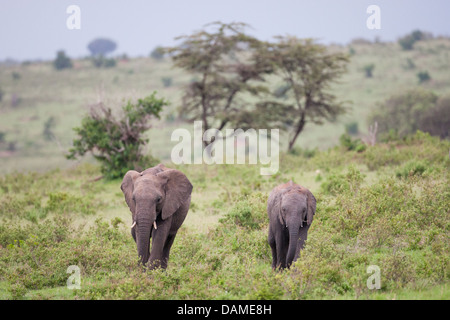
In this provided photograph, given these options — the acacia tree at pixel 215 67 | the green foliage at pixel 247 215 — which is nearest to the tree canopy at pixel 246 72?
the acacia tree at pixel 215 67

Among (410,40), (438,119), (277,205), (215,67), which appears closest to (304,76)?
(215,67)

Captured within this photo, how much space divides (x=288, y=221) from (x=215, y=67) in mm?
21536

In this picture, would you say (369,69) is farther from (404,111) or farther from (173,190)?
(173,190)

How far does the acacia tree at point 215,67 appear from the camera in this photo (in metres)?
29.0

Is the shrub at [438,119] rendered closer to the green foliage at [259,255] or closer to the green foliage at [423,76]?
the green foliage at [423,76]

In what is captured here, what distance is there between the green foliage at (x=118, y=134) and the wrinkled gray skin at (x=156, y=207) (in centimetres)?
1235

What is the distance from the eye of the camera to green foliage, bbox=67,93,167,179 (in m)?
22.0

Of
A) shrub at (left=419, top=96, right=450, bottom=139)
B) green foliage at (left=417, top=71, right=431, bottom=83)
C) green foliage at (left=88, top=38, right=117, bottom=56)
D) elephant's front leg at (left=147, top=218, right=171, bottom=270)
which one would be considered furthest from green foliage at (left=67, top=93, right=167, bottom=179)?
green foliage at (left=88, top=38, right=117, bottom=56)

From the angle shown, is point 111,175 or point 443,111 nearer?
point 111,175

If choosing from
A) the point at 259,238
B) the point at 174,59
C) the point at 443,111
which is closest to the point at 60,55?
the point at 174,59

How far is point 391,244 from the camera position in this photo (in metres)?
10.7

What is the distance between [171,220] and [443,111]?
3199cm

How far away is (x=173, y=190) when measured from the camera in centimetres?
952
